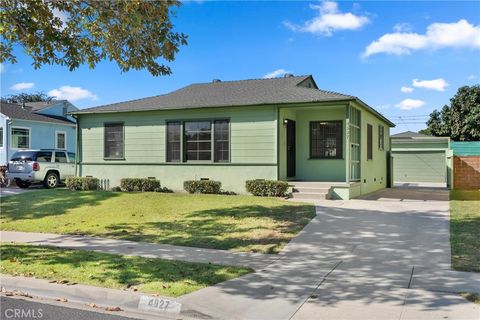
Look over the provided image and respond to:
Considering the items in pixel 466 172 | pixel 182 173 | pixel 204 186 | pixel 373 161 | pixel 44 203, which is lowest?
pixel 44 203

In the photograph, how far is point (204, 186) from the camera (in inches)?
614

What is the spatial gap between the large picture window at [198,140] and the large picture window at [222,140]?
0.29 metres

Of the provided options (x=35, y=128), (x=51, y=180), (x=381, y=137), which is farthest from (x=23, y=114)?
(x=381, y=137)

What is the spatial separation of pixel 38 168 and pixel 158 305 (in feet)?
52.0

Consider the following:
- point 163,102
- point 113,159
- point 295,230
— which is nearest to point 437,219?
point 295,230

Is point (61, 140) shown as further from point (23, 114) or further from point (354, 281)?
→ point (354, 281)

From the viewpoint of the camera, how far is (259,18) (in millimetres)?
14055

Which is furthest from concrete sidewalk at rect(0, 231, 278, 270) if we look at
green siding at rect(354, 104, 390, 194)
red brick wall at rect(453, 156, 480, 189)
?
red brick wall at rect(453, 156, 480, 189)

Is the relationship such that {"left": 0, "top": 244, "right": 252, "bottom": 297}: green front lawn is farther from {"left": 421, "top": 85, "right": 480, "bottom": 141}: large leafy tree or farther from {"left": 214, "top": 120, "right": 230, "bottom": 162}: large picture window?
{"left": 421, "top": 85, "right": 480, "bottom": 141}: large leafy tree

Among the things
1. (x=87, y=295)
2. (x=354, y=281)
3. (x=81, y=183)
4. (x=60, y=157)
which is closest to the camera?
(x=87, y=295)

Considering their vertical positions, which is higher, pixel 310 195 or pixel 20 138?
pixel 20 138

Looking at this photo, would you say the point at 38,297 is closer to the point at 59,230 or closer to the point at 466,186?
the point at 59,230

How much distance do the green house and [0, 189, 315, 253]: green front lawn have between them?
275 cm

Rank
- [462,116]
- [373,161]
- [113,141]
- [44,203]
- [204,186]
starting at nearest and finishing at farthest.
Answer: [44,203], [204,186], [113,141], [373,161], [462,116]
